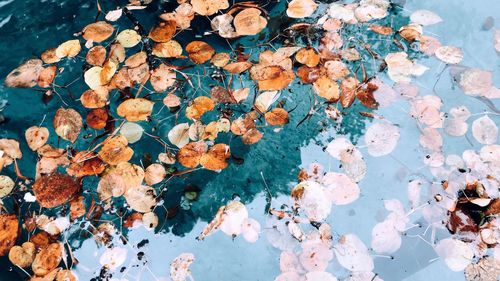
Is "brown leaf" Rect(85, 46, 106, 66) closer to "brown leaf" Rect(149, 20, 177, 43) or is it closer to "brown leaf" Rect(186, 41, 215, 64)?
"brown leaf" Rect(149, 20, 177, 43)

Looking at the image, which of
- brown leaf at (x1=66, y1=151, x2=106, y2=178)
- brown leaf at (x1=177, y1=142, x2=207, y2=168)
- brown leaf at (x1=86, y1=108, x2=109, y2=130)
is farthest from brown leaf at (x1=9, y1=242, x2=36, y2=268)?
brown leaf at (x1=177, y1=142, x2=207, y2=168)

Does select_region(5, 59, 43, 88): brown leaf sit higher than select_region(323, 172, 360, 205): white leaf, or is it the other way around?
select_region(5, 59, 43, 88): brown leaf

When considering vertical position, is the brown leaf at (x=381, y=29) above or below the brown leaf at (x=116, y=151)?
above

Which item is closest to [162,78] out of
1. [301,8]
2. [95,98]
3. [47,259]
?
[95,98]

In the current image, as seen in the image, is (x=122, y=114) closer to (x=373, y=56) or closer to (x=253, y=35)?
(x=253, y=35)

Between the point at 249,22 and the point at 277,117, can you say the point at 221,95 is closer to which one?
the point at 277,117

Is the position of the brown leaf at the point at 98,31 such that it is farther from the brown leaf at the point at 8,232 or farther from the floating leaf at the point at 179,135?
the brown leaf at the point at 8,232

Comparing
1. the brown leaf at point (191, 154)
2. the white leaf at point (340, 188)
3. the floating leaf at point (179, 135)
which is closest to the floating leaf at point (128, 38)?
the floating leaf at point (179, 135)
